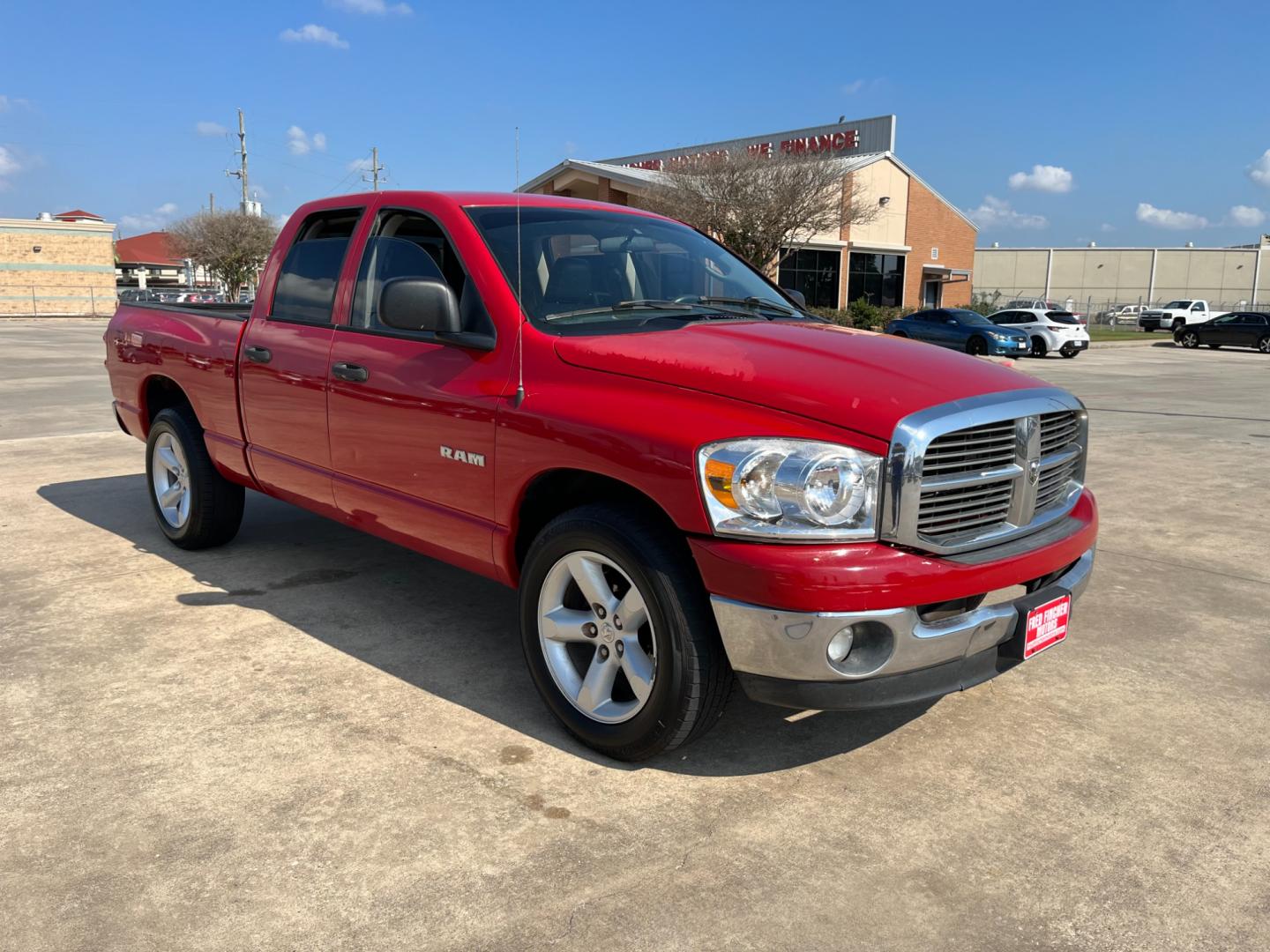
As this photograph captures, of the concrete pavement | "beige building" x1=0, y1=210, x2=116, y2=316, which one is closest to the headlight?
the concrete pavement

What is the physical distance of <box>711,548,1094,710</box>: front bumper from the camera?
2.77 meters

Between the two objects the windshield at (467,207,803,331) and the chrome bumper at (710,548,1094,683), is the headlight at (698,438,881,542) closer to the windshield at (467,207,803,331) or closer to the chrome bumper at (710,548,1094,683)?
the chrome bumper at (710,548,1094,683)

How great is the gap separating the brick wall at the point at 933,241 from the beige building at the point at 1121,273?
26.9 m

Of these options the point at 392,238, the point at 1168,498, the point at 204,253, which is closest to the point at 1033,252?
the point at 204,253

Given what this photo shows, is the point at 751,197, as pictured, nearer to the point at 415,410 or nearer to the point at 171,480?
the point at 171,480

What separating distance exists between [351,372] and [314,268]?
31.5 inches

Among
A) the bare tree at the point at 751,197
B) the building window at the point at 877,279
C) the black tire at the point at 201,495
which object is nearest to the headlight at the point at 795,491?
the black tire at the point at 201,495

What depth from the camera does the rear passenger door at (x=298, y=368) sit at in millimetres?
4434

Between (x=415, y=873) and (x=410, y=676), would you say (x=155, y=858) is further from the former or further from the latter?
(x=410, y=676)

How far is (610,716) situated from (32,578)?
3.61 metres

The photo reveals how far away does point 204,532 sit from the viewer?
218 inches

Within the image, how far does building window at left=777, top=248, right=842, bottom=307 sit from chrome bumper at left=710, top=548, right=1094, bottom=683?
3954 centimetres

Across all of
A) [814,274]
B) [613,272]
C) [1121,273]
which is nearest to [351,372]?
[613,272]

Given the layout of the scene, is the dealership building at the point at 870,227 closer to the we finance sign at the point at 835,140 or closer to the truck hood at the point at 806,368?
the we finance sign at the point at 835,140
